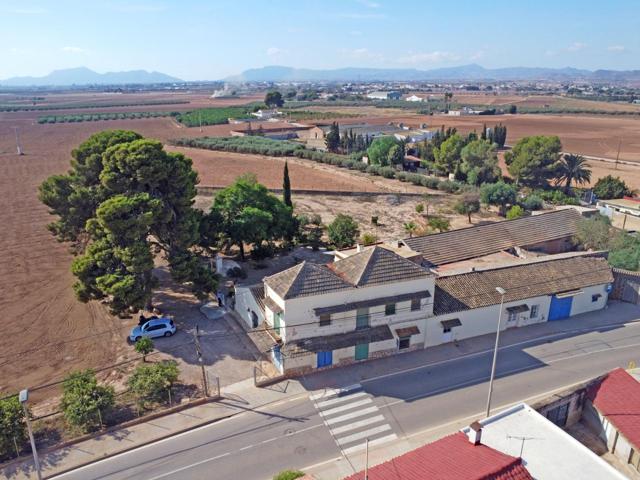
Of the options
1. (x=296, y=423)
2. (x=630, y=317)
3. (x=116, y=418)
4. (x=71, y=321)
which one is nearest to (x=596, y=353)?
(x=630, y=317)

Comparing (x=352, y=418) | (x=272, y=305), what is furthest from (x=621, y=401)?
(x=272, y=305)

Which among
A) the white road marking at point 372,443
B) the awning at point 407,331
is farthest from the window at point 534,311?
the white road marking at point 372,443

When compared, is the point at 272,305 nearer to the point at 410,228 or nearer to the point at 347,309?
the point at 347,309

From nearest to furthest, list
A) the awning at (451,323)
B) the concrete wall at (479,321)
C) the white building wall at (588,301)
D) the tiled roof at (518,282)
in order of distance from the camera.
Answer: the awning at (451,323), the concrete wall at (479,321), the tiled roof at (518,282), the white building wall at (588,301)

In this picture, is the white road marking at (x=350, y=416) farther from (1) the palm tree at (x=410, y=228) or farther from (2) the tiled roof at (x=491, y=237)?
(1) the palm tree at (x=410, y=228)

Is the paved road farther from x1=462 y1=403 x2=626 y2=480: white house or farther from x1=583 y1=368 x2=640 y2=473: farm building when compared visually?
x1=462 y1=403 x2=626 y2=480: white house
